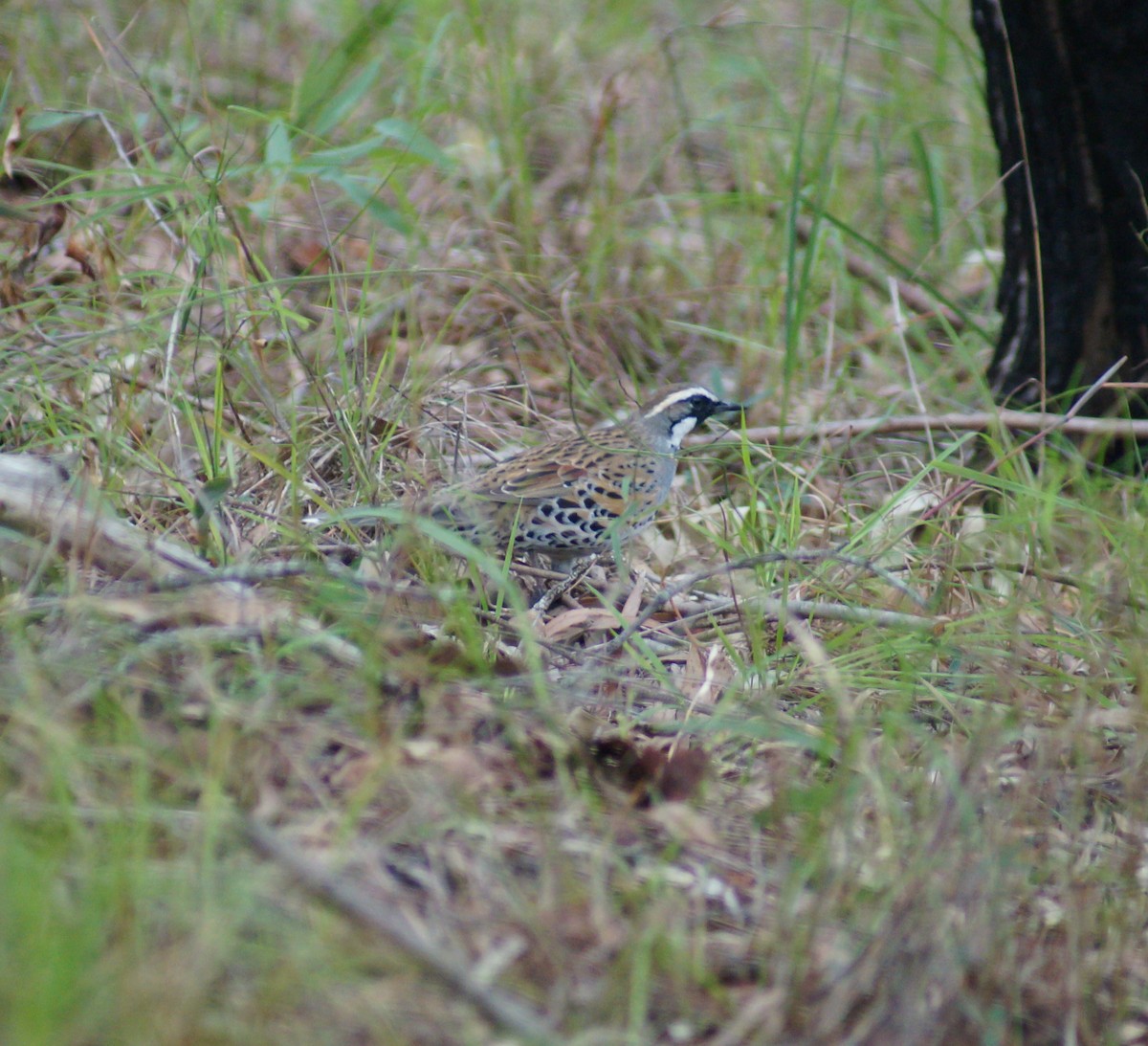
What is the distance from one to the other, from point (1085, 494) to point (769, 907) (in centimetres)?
241

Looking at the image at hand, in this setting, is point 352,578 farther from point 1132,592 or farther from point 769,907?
point 1132,592

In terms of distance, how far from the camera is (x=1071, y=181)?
16.3 ft

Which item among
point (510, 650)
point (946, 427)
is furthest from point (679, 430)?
point (510, 650)

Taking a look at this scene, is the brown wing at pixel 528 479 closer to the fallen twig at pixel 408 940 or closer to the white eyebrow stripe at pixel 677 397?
the white eyebrow stripe at pixel 677 397

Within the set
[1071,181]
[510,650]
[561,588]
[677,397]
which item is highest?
[1071,181]

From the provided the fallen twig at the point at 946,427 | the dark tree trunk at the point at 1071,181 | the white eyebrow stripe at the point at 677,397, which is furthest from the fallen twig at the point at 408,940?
the dark tree trunk at the point at 1071,181

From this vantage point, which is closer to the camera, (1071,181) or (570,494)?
(570,494)

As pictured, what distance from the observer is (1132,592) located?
363 centimetres

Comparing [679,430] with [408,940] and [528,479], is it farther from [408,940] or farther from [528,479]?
[408,940]

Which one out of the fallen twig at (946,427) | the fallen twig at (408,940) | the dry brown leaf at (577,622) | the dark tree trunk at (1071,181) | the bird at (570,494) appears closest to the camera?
the fallen twig at (408,940)

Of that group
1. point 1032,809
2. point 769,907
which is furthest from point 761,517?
point 769,907

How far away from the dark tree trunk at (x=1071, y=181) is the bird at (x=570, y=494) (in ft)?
5.10

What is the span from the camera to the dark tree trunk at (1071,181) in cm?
470

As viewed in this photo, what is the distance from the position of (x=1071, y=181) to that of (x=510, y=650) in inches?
121
